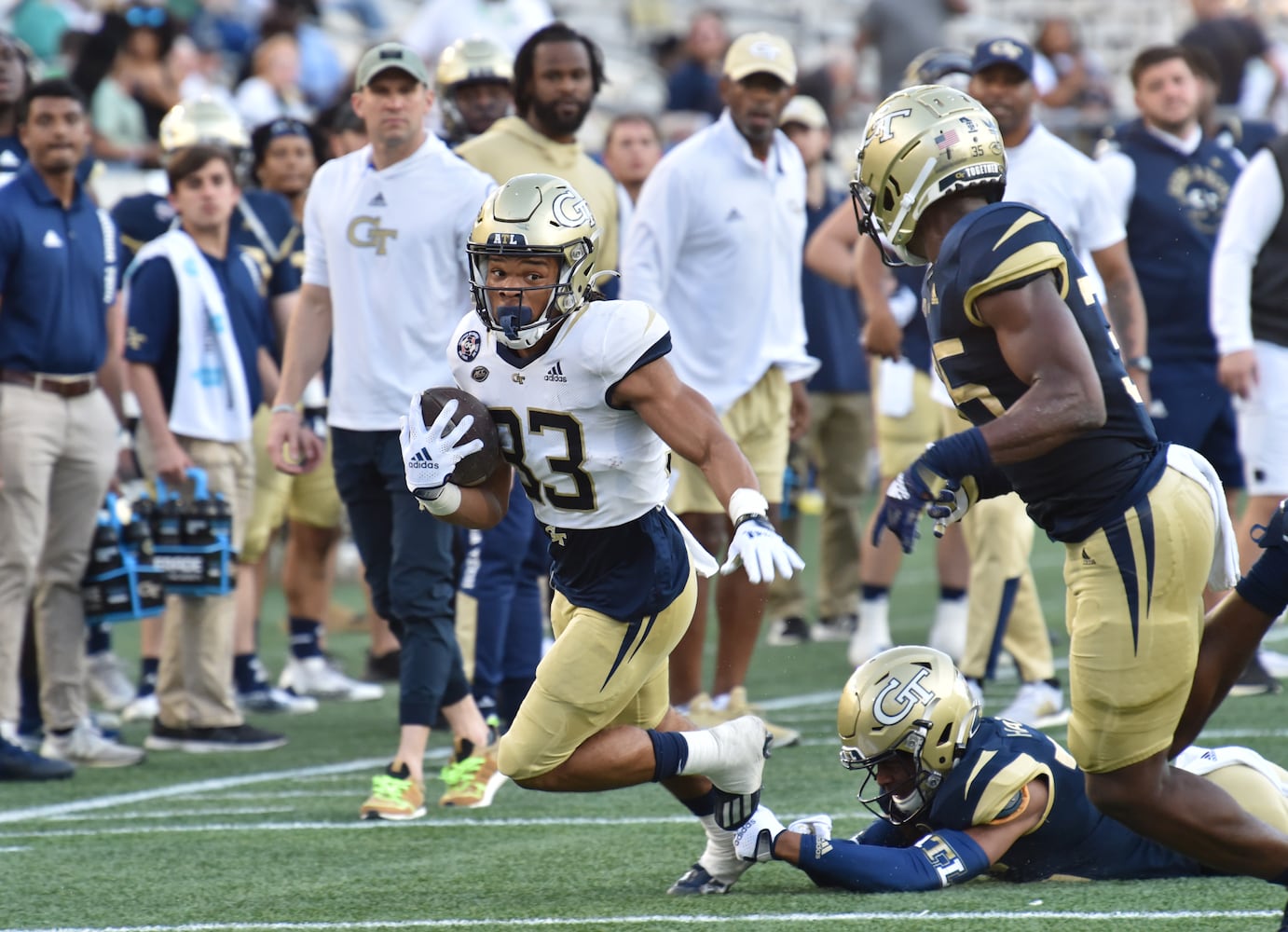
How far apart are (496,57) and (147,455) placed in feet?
7.27

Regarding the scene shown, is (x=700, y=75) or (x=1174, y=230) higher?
(x=700, y=75)

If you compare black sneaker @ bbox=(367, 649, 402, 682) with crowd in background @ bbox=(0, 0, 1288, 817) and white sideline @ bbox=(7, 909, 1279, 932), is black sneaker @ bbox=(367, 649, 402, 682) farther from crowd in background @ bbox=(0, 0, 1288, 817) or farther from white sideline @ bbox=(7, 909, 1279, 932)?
white sideline @ bbox=(7, 909, 1279, 932)

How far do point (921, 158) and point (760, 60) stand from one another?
10.8 ft

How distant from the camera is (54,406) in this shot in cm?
726

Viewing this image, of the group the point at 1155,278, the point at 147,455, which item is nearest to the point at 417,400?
the point at 147,455

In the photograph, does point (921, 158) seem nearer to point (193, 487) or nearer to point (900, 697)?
point (900, 697)

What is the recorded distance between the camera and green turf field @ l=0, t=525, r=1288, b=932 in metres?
4.54

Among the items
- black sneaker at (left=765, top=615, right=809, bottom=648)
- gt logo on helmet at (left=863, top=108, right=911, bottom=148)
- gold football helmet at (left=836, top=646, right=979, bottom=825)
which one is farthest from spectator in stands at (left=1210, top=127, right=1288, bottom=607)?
gt logo on helmet at (left=863, top=108, right=911, bottom=148)

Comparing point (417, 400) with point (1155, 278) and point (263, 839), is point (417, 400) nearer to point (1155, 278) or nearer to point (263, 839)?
point (263, 839)

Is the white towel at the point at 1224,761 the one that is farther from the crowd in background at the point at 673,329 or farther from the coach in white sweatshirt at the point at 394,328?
the coach in white sweatshirt at the point at 394,328

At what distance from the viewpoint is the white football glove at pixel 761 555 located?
14.0ft

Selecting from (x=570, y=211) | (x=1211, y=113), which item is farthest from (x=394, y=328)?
(x=1211, y=113)

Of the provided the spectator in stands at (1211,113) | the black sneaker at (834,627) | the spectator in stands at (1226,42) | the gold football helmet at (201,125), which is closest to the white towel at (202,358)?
the gold football helmet at (201,125)

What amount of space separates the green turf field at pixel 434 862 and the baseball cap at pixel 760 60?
252 centimetres
